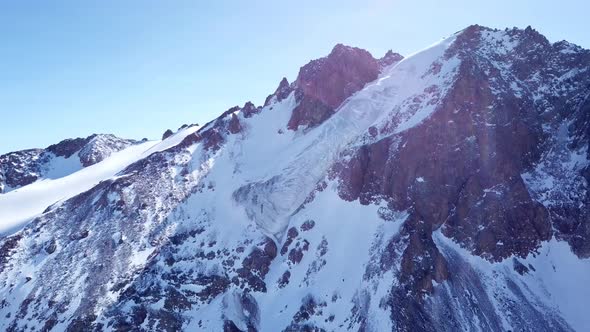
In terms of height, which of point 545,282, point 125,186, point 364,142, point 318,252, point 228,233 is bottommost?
point 545,282

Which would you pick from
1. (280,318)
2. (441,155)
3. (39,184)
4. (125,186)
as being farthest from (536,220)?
(39,184)

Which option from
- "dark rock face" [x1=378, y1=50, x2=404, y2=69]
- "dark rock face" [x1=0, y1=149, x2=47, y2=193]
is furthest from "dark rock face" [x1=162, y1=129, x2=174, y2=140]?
"dark rock face" [x1=378, y1=50, x2=404, y2=69]

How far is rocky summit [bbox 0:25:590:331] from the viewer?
65.0 m

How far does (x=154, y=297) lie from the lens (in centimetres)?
7094

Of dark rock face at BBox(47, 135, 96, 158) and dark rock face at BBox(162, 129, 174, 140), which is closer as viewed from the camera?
dark rock face at BBox(162, 129, 174, 140)

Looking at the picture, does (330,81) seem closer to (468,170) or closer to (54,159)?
(468,170)

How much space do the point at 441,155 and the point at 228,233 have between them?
130 feet

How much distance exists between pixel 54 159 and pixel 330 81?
88.8m

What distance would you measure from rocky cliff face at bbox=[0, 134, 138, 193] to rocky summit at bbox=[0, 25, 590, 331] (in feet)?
87.5

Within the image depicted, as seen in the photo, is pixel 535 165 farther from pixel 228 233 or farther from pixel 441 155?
pixel 228 233

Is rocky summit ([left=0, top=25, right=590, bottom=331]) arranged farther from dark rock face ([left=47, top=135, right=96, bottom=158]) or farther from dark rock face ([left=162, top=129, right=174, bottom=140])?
dark rock face ([left=47, top=135, right=96, bottom=158])

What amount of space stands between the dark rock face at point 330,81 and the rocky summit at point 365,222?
3.08 ft

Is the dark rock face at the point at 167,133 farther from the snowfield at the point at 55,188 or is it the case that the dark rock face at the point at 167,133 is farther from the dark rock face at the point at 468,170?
the dark rock face at the point at 468,170

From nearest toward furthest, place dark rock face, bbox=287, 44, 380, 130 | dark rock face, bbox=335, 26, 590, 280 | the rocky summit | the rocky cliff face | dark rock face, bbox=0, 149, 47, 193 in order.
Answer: the rocky summit
dark rock face, bbox=335, 26, 590, 280
dark rock face, bbox=287, 44, 380, 130
dark rock face, bbox=0, 149, 47, 193
the rocky cliff face
